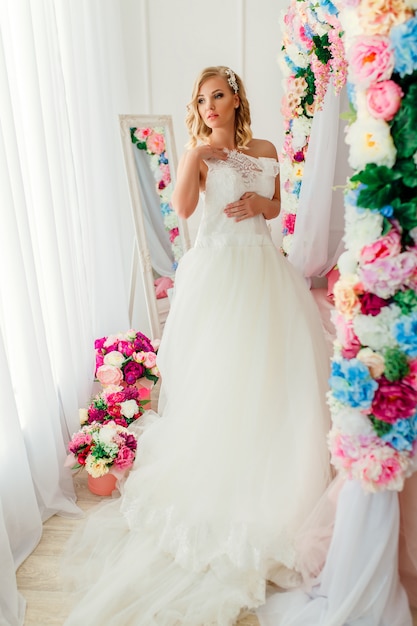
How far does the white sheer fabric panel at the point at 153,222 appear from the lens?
10.8 feet

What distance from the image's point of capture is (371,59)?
52.1 inches

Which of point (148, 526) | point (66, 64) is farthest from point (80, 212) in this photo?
point (148, 526)

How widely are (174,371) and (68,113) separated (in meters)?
1.56

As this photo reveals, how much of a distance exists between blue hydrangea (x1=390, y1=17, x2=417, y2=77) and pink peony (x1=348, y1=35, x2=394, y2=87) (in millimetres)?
19

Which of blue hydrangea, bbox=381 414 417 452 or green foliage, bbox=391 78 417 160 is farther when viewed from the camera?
blue hydrangea, bbox=381 414 417 452

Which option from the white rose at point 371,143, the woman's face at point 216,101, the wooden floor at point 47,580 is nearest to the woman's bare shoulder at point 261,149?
the woman's face at point 216,101

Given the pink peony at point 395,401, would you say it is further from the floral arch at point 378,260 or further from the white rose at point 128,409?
the white rose at point 128,409

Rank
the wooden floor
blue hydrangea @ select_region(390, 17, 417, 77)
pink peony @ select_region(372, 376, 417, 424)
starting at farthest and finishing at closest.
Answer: the wooden floor, pink peony @ select_region(372, 376, 417, 424), blue hydrangea @ select_region(390, 17, 417, 77)

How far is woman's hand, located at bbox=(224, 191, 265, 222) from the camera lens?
2320 millimetres

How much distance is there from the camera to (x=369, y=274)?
1420mm

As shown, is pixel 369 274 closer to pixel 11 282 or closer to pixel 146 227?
pixel 11 282

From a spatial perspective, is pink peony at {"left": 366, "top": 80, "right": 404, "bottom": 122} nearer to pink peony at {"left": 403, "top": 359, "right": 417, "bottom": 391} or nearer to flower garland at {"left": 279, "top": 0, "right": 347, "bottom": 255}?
pink peony at {"left": 403, "top": 359, "right": 417, "bottom": 391}

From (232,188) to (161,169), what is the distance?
1191 millimetres

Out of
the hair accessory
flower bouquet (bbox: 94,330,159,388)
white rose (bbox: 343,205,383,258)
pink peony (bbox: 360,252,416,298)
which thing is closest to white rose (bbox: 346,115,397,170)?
white rose (bbox: 343,205,383,258)
